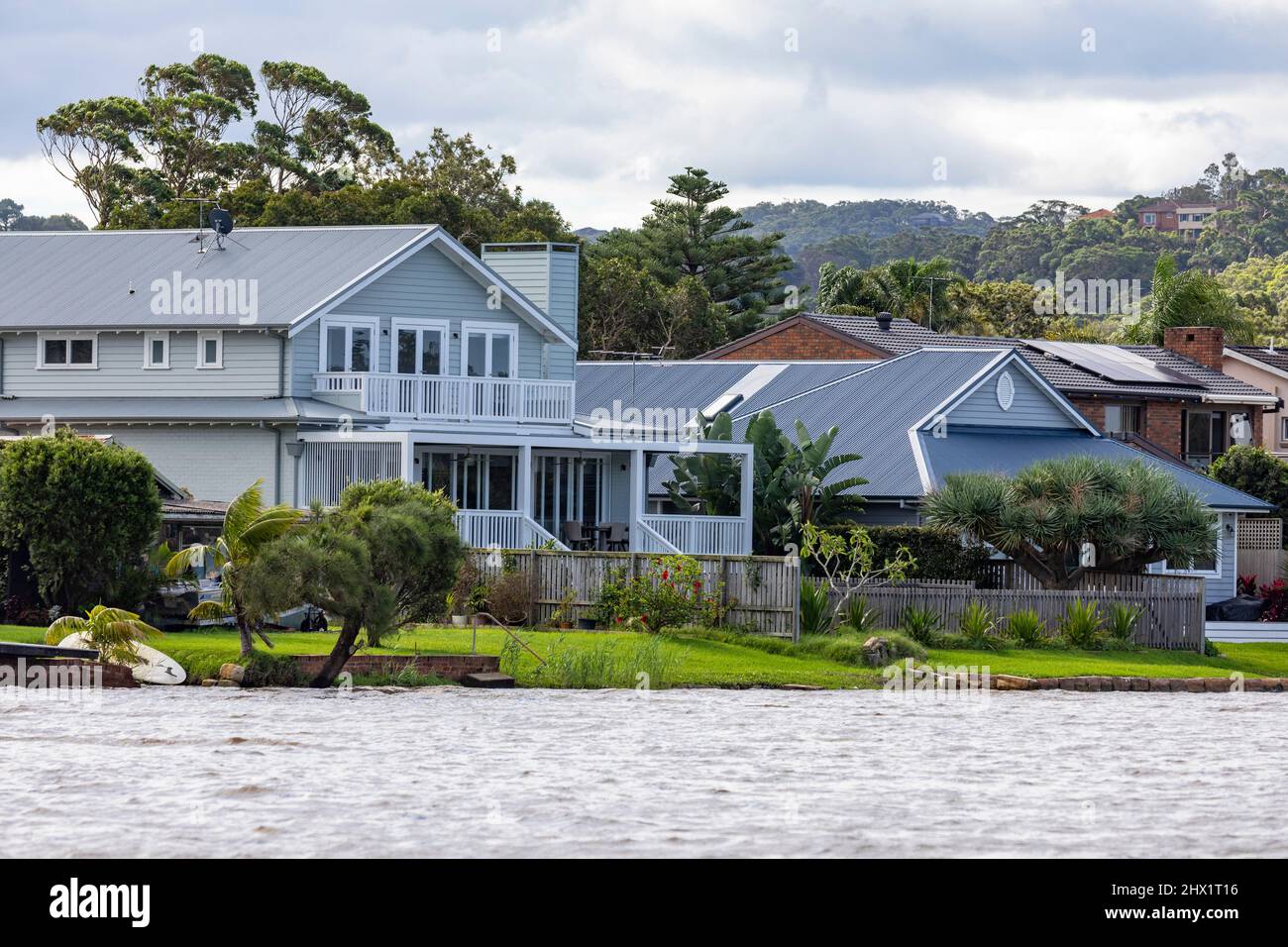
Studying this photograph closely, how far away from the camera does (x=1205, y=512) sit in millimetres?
36906

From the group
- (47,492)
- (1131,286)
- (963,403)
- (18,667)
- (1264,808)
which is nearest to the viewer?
(1264,808)

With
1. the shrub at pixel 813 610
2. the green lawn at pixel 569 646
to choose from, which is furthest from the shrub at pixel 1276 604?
the green lawn at pixel 569 646

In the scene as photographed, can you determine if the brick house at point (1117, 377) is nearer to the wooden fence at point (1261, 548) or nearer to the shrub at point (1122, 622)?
the wooden fence at point (1261, 548)

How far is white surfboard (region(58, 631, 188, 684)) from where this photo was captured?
2502cm

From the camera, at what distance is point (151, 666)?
2509cm

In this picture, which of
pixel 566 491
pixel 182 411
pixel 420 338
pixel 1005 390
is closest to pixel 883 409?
pixel 1005 390

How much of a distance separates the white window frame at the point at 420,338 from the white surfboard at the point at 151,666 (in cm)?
1767

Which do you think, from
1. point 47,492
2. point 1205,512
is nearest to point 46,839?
point 47,492

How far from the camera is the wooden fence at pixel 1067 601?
34781mm

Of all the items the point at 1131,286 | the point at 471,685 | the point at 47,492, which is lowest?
the point at 471,685

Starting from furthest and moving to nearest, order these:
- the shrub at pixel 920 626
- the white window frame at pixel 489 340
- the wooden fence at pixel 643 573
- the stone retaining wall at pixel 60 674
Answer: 1. the white window frame at pixel 489 340
2. the shrub at pixel 920 626
3. the wooden fence at pixel 643 573
4. the stone retaining wall at pixel 60 674

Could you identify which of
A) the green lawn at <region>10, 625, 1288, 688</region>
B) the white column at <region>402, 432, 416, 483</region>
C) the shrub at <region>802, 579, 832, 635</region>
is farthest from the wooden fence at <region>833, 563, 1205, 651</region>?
the white column at <region>402, 432, 416, 483</region>
